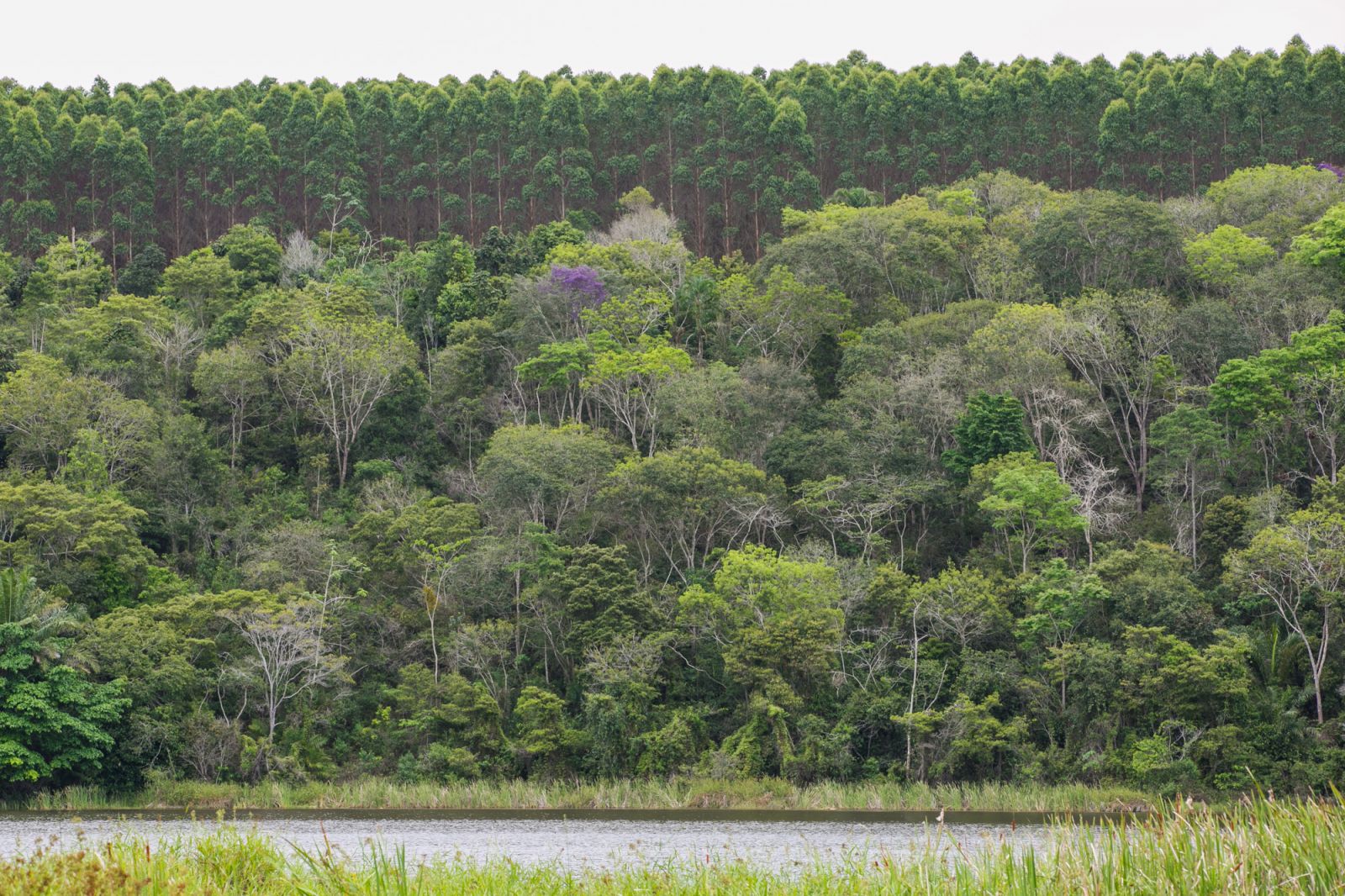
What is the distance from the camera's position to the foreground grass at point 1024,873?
10.2m

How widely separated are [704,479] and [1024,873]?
29.3m

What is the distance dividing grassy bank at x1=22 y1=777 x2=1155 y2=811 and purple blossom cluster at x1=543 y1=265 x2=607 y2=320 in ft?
61.3

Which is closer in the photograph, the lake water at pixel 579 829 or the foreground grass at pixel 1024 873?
the foreground grass at pixel 1024 873

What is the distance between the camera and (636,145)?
65688 mm

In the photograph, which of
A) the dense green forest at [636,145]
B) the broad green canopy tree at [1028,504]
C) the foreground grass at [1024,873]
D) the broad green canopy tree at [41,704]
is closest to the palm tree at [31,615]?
the broad green canopy tree at [41,704]

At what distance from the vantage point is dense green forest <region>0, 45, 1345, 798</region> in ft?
114

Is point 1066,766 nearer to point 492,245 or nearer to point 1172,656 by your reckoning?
point 1172,656

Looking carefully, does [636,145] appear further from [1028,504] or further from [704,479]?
[1028,504]

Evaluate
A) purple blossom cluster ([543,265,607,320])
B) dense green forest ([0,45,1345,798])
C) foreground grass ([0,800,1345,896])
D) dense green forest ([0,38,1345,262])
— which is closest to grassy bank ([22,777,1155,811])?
dense green forest ([0,45,1345,798])

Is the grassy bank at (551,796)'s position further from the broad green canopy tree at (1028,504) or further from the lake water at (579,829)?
the broad green canopy tree at (1028,504)

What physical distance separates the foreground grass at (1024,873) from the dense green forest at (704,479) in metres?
22.8

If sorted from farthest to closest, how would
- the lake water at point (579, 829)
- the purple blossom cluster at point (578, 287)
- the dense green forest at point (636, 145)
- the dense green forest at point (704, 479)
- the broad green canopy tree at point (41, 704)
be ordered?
1. the dense green forest at point (636, 145)
2. the purple blossom cluster at point (578, 287)
3. the dense green forest at point (704, 479)
4. the broad green canopy tree at point (41, 704)
5. the lake water at point (579, 829)

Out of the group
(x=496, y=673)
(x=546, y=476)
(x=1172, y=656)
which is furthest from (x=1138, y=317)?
(x=496, y=673)

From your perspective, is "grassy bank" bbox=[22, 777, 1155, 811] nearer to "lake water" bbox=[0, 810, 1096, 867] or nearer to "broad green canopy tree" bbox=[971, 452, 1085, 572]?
"lake water" bbox=[0, 810, 1096, 867]
